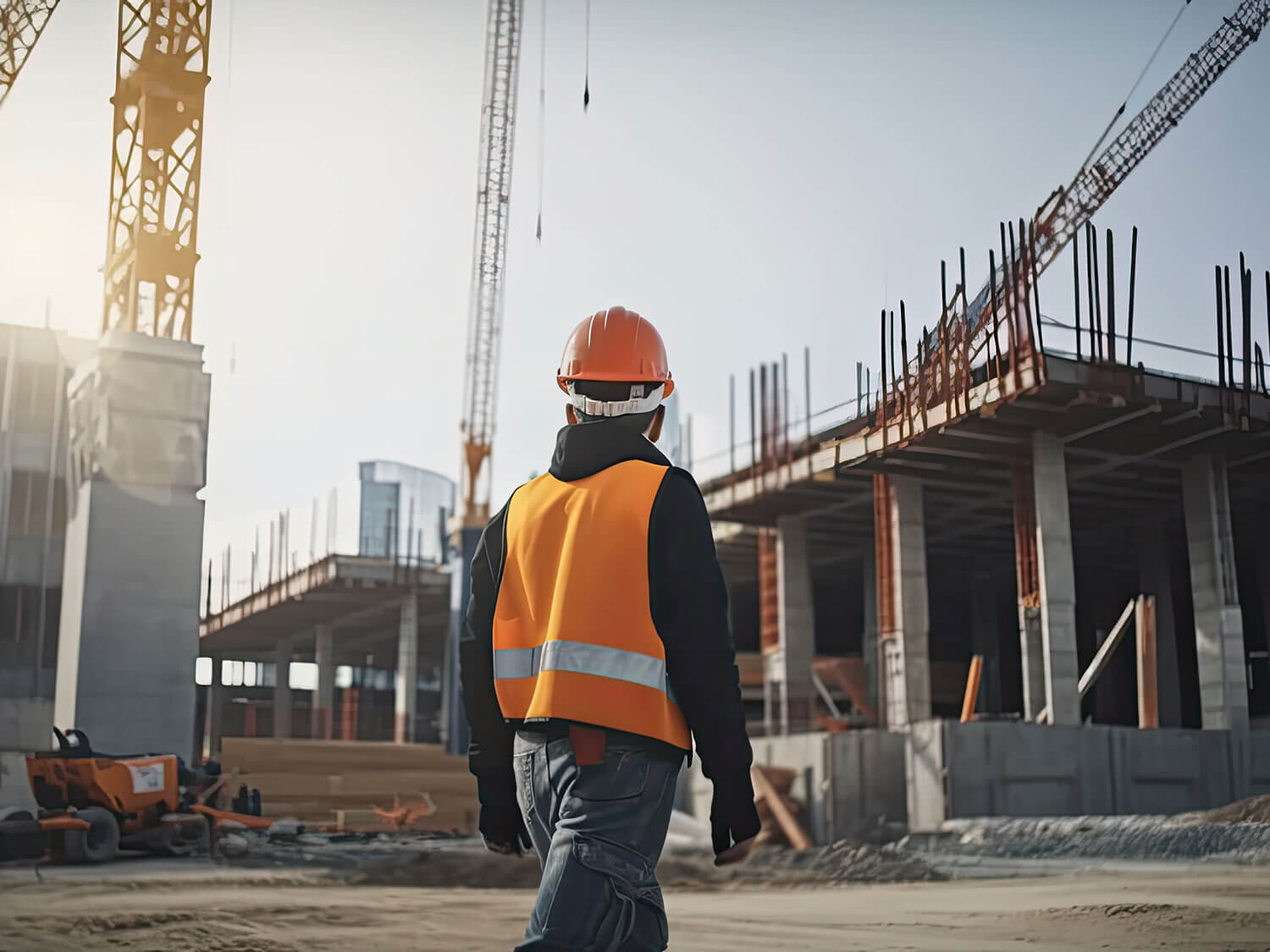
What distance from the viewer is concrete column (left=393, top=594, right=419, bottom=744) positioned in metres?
44.7

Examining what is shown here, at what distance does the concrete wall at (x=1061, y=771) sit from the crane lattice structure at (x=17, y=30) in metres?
23.1

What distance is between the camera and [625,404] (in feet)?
9.72

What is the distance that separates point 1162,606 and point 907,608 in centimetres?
915

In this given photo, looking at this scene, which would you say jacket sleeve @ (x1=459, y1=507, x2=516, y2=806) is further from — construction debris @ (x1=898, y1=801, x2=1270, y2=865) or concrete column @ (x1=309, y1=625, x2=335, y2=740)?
concrete column @ (x1=309, y1=625, x2=335, y2=740)

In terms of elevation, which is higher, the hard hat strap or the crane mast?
the crane mast

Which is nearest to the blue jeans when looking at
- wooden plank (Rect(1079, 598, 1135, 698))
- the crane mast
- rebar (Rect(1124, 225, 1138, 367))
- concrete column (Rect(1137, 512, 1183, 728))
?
the crane mast

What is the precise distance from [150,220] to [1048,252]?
1708 centimetres

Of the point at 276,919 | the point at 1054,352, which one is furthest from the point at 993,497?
the point at 276,919

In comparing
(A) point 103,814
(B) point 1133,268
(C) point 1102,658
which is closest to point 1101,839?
(B) point 1133,268

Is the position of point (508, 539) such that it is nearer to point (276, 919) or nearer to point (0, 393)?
point (276, 919)

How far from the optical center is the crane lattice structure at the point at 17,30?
29.4 m

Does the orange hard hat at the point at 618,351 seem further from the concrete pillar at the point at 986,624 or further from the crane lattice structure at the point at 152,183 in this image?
the concrete pillar at the point at 986,624

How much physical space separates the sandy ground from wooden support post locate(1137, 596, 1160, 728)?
10769 millimetres

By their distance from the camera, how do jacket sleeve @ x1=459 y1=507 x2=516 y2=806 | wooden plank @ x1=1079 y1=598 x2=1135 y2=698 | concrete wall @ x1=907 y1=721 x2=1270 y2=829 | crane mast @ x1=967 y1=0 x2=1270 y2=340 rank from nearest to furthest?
jacket sleeve @ x1=459 y1=507 x2=516 y2=806 < crane mast @ x1=967 y1=0 x2=1270 y2=340 < concrete wall @ x1=907 y1=721 x2=1270 y2=829 < wooden plank @ x1=1079 y1=598 x2=1135 y2=698
